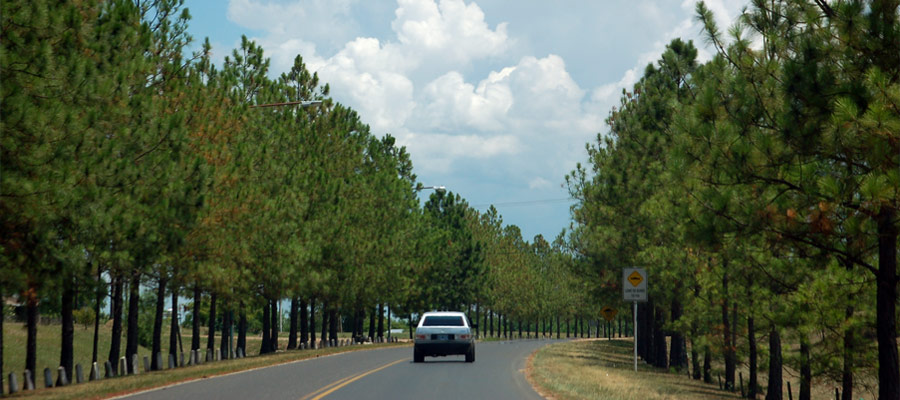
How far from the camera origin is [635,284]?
25766 mm

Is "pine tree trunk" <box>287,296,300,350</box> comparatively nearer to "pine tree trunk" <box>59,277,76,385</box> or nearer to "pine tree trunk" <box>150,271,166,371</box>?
"pine tree trunk" <box>150,271,166,371</box>

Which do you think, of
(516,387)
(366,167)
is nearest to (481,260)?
(366,167)

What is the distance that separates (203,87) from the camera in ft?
101

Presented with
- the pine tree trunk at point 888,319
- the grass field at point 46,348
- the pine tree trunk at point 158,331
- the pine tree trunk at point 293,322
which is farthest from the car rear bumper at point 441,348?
the pine tree trunk at point 293,322

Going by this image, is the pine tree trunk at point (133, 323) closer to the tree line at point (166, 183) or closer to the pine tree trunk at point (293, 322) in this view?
the tree line at point (166, 183)

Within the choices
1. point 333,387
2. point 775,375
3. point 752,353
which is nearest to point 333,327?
point 752,353

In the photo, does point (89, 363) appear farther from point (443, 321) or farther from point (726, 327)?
point (726, 327)

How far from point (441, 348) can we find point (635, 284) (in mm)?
6744

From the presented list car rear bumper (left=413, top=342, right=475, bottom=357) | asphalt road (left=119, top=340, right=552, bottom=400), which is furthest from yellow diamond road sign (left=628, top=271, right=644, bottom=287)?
car rear bumper (left=413, top=342, right=475, bottom=357)

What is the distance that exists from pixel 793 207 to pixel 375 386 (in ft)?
31.8

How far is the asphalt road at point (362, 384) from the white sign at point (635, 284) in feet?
12.6

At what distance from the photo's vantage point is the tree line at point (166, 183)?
16.6 metres

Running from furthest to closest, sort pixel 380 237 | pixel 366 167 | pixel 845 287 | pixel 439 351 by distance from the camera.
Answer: pixel 366 167 → pixel 380 237 → pixel 439 351 → pixel 845 287

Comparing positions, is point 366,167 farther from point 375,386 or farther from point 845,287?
point 845,287
